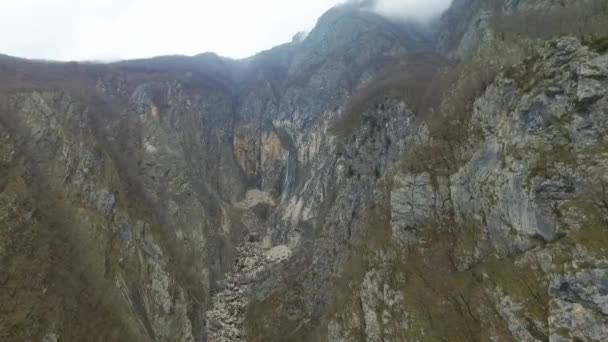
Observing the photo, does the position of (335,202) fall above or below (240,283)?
above

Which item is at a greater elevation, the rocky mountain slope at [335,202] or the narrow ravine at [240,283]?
the rocky mountain slope at [335,202]

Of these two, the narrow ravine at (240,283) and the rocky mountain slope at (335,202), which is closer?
the rocky mountain slope at (335,202)

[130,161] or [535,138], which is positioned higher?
[535,138]

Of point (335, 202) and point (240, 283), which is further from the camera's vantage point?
point (240, 283)

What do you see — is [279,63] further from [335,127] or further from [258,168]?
[335,127]

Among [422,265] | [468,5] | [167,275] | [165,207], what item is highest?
[468,5]

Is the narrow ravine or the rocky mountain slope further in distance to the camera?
the narrow ravine

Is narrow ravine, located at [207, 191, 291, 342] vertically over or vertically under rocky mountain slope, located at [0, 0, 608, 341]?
under

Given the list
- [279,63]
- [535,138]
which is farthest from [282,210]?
Answer: [279,63]
